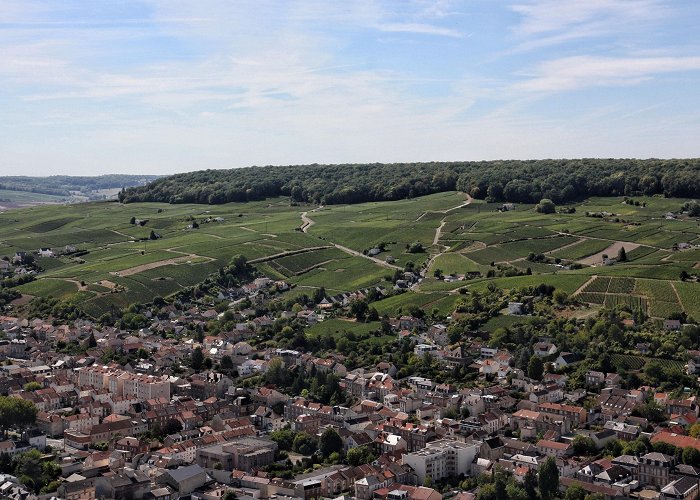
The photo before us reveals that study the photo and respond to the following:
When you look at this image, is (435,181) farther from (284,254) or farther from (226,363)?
(226,363)

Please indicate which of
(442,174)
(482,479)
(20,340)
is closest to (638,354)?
(482,479)

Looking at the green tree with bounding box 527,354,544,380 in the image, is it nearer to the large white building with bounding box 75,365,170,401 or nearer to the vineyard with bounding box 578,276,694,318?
the vineyard with bounding box 578,276,694,318

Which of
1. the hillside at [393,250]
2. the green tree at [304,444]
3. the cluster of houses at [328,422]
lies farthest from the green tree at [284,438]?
→ the hillside at [393,250]

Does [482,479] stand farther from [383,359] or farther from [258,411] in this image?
[383,359]

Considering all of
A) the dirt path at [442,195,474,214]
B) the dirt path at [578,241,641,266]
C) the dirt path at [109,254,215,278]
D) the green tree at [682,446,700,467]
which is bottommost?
the green tree at [682,446,700,467]

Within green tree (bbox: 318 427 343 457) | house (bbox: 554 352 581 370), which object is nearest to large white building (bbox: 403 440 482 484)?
green tree (bbox: 318 427 343 457)

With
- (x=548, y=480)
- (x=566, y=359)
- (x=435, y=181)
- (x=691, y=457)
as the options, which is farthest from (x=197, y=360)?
(x=435, y=181)

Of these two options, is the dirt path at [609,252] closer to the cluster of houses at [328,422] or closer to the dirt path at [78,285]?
the cluster of houses at [328,422]
